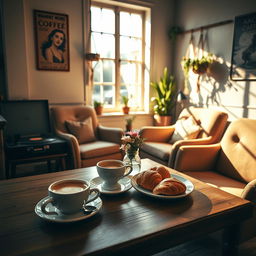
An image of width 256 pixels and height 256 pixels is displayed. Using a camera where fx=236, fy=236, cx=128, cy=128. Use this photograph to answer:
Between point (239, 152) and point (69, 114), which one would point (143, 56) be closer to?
point (69, 114)

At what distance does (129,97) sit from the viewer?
395 cm

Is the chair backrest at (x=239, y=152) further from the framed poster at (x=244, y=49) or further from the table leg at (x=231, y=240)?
the framed poster at (x=244, y=49)

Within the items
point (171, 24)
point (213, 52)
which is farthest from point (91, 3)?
point (213, 52)

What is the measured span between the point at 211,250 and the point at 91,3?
132 inches

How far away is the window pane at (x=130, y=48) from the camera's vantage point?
12.4 ft

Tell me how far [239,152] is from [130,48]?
259cm

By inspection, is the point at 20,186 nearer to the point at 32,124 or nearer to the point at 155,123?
the point at 32,124

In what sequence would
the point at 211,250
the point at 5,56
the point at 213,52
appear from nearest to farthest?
the point at 211,250 < the point at 5,56 < the point at 213,52

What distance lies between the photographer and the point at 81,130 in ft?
9.29

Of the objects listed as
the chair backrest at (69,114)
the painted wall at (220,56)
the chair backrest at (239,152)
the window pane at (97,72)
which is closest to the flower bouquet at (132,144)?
the chair backrest at (239,152)

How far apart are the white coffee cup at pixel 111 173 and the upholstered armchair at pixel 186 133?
1122mm

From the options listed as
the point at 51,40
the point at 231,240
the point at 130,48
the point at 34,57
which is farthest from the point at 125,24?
the point at 231,240

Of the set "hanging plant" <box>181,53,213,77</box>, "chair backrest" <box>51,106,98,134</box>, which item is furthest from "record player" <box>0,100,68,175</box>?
"hanging plant" <box>181,53,213,77</box>

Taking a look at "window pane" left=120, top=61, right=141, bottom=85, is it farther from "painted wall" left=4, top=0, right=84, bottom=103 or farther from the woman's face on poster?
the woman's face on poster
